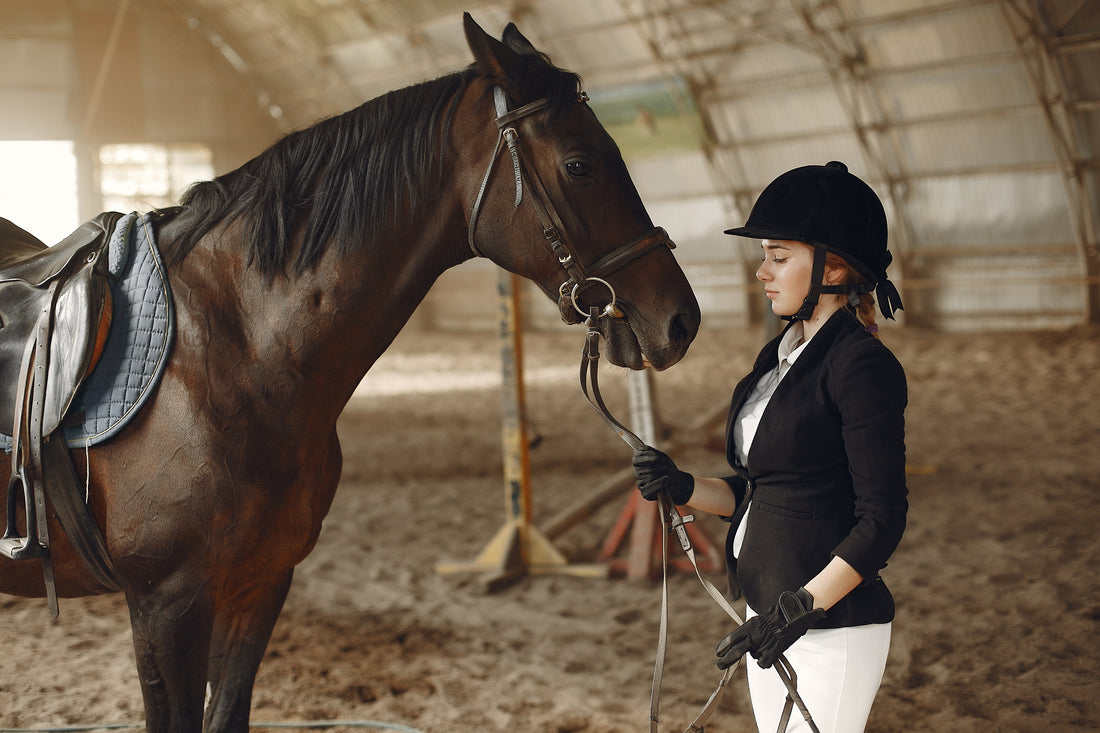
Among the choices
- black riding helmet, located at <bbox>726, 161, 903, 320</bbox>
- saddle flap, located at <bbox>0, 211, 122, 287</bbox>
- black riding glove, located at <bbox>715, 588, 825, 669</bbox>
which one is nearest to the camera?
black riding glove, located at <bbox>715, 588, 825, 669</bbox>

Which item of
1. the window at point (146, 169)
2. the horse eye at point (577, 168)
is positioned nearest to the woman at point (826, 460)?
the horse eye at point (577, 168)

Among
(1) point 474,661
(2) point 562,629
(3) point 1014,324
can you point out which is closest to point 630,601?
(2) point 562,629

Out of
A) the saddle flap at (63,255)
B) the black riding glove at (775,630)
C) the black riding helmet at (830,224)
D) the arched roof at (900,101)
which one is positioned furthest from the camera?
the arched roof at (900,101)

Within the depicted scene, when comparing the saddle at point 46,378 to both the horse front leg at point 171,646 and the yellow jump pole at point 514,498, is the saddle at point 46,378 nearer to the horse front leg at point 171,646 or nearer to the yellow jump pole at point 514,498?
the horse front leg at point 171,646

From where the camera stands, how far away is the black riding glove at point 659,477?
1.48 meters

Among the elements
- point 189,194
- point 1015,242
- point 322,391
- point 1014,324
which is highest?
point 1015,242

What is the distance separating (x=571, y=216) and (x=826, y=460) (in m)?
0.60

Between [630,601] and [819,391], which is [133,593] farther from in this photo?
[630,601]

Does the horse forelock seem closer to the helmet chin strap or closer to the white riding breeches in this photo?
the helmet chin strap

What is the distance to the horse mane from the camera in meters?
1.55

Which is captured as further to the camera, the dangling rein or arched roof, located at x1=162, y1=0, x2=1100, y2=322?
arched roof, located at x1=162, y1=0, x2=1100, y2=322

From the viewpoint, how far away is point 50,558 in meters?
1.60

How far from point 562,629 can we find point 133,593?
2.33 meters

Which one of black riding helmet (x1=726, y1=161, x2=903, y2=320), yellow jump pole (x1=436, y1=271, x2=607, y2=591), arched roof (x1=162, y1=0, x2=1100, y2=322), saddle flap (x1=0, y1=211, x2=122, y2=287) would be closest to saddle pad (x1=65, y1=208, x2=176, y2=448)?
saddle flap (x1=0, y1=211, x2=122, y2=287)
